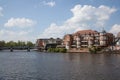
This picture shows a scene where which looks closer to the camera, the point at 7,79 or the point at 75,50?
the point at 7,79

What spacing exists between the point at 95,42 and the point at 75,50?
15522 mm

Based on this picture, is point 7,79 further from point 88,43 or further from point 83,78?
point 88,43

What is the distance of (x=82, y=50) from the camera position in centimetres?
19088

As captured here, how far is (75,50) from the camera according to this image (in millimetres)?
196500

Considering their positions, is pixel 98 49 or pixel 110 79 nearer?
pixel 110 79

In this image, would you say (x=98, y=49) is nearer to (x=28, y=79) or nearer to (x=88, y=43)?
(x=88, y=43)

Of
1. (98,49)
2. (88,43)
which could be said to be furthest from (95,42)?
(98,49)

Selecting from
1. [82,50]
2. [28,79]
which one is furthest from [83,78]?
[82,50]

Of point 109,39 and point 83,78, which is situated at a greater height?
point 109,39

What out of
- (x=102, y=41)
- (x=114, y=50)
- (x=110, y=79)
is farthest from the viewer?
(x=102, y=41)

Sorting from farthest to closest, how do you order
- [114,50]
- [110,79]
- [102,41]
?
[102,41] → [114,50] → [110,79]

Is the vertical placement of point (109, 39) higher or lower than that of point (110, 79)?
higher

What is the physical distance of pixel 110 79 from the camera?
154ft

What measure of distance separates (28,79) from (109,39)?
15447 centimetres
